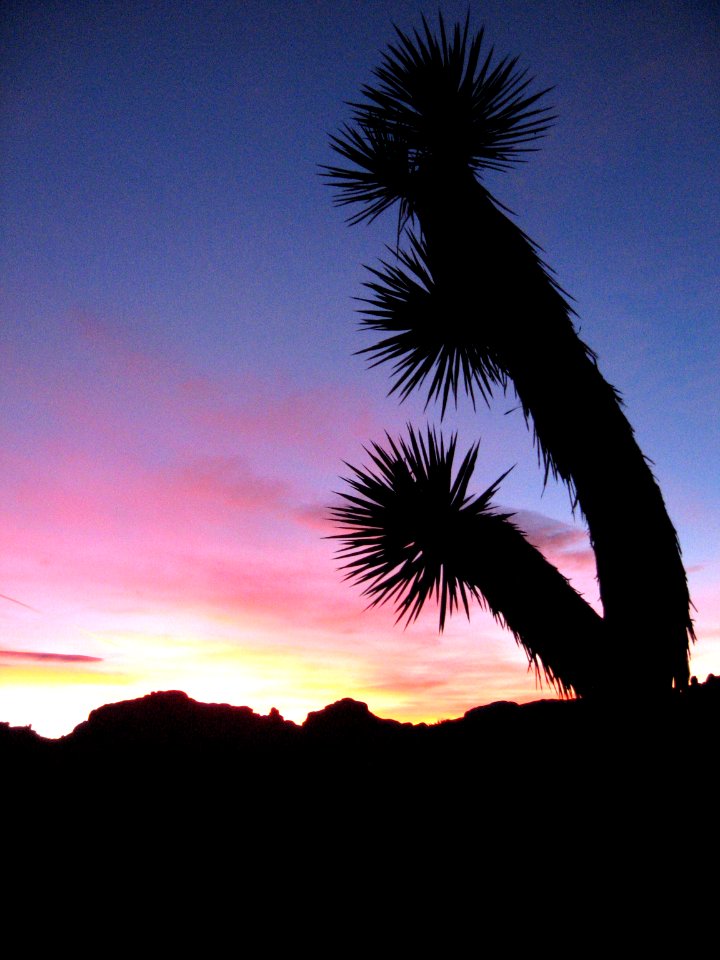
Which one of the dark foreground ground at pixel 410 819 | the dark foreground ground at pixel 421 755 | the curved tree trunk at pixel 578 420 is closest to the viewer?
the dark foreground ground at pixel 410 819

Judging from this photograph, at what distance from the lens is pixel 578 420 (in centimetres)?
334

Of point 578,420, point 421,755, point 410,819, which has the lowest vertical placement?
point 410,819

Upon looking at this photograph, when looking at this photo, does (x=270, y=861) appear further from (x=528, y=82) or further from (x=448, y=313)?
(x=528, y=82)

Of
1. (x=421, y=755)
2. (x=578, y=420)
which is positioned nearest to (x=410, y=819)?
(x=421, y=755)

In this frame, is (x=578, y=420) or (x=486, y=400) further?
(x=486, y=400)

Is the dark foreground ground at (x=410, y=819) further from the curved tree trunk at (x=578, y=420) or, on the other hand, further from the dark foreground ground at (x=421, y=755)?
the curved tree trunk at (x=578, y=420)

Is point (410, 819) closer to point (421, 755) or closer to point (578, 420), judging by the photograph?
point (421, 755)

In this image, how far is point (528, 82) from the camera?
5152 mm

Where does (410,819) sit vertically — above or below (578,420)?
below

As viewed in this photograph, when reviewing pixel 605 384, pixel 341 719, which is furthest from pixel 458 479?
pixel 341 719

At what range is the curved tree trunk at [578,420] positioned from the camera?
303 cm

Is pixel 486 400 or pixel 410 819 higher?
pixel 486 400

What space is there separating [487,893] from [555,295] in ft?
11.1

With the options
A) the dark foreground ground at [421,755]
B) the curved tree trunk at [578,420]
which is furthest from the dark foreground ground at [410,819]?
the curved tree trunk at [578,420]
